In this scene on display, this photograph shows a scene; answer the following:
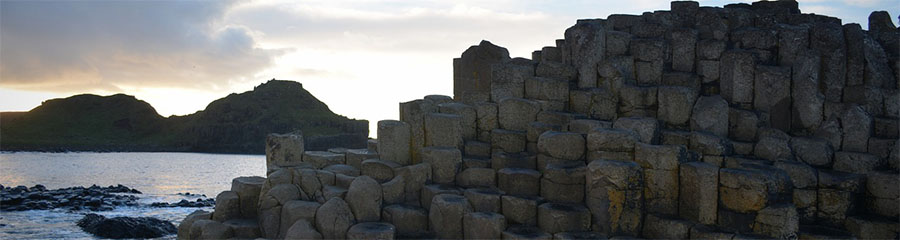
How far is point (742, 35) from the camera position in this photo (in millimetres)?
14688

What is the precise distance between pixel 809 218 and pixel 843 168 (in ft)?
5.17

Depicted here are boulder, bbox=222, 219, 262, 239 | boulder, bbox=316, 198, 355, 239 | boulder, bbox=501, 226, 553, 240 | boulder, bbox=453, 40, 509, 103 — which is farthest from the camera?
boulder, bbox=453, 40, 509, 103

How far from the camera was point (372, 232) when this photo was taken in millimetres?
11203

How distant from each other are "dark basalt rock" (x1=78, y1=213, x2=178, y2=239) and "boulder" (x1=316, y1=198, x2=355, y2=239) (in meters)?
15.6

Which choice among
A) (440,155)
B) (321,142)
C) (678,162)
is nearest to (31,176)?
(321,142)

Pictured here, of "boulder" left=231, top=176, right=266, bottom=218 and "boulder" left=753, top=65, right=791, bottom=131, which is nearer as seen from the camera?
"boulder" left=231, top=176, right=266, bottom=218

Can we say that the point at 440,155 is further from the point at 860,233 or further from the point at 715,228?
the point at 860,233

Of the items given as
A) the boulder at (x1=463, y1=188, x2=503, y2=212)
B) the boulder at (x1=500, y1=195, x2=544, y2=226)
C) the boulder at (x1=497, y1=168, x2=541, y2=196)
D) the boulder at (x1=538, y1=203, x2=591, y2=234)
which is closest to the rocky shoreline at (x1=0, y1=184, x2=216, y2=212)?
the boulder at (x1=463, y1=188, x2=503, y2=212)

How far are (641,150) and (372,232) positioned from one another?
523 cm

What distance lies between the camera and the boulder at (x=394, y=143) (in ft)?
46.0

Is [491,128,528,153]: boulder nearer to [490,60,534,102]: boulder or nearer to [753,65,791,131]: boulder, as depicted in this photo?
[490,60,534,102]: boulder

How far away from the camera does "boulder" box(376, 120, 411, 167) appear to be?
551 inches

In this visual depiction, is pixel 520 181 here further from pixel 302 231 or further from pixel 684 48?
pixel 684 48

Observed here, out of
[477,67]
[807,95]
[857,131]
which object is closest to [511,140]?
[477,67]
